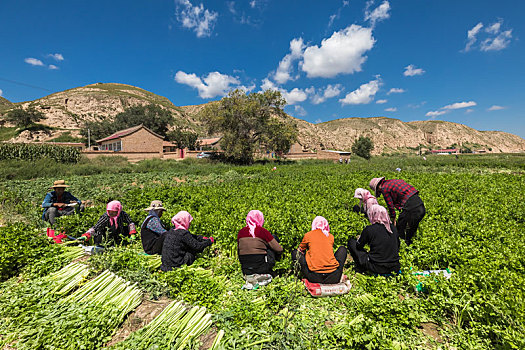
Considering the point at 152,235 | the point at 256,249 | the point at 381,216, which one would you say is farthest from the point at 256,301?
the point at 152,235

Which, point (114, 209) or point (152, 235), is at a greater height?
point (114, 209)

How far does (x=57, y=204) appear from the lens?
24.0 ft

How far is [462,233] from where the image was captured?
225 inches

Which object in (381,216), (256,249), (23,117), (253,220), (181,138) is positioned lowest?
(256,249)

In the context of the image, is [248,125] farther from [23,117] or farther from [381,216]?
[23,117]

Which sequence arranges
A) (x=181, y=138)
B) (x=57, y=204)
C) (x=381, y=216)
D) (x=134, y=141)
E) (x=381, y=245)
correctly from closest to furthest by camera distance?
(x=381, y=245)
(x=381, y=216)
(x=57, y=204)
(x=134, y=141)
(x=181, y=138)

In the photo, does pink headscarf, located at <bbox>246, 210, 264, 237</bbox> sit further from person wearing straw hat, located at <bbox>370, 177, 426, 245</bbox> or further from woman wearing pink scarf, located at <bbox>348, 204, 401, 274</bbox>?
person wearing straw hat, located at <bbox>370, 177, 426, 245</bbox>

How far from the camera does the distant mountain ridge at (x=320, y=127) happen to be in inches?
2640

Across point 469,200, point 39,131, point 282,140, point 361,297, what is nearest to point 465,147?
point 282,140

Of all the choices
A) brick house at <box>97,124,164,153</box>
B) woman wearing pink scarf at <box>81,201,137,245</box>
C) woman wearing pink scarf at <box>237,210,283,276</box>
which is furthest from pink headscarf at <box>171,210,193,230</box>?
brick house at <box>97,124,164,153</box>

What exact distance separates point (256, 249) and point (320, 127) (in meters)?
104

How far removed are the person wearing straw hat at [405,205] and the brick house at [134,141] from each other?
1528 inches

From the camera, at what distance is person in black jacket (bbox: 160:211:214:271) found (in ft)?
14.7

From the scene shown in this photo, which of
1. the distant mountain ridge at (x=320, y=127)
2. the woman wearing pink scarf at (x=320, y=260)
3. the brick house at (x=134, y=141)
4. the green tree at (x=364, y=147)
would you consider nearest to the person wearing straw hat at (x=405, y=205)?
the woman wearing pink scarf at (x=320, y=260)
